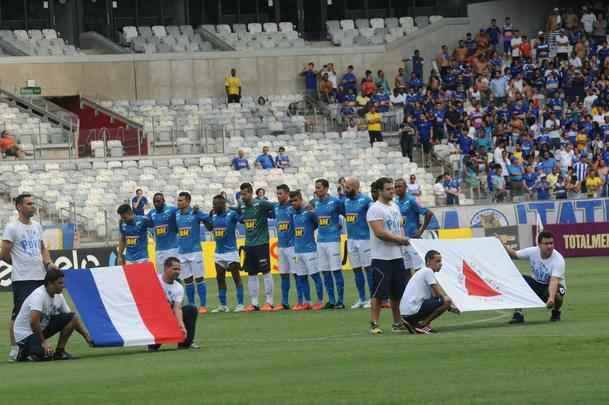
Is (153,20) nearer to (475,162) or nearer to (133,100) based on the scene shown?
(133,100)

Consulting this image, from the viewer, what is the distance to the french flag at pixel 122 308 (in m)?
17.4

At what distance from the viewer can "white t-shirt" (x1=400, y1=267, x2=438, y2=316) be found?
18.3m

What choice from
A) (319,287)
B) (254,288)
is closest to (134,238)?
(254,288)

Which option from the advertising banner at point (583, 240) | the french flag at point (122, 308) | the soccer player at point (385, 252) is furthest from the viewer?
the advertising banner at point (583, 240)

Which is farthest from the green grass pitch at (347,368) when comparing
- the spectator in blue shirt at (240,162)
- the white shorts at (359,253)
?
the spectator in blue shirt at (240,162)

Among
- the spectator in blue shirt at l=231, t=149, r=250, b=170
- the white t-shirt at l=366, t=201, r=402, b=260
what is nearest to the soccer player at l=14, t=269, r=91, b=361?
the white t-shirt at l=366, t=201, r=402, b=260

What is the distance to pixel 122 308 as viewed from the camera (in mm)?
17641

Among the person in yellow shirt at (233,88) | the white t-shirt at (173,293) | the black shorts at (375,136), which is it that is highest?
the person in yellow shirt at (233,88)

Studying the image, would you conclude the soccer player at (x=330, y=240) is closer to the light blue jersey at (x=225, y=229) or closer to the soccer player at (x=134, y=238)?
the light blue jersey at (x=225, y=229)

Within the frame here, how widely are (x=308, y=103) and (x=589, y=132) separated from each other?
31.3 feet

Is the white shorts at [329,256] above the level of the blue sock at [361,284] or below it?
above

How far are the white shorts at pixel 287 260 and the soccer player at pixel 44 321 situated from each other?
28.0 feet

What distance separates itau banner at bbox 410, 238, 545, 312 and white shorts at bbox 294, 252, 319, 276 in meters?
5.48

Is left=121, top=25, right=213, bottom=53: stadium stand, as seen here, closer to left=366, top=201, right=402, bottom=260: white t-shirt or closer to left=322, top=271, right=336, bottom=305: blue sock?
left=322, top=271, right=336, bottom=305: blue sock
